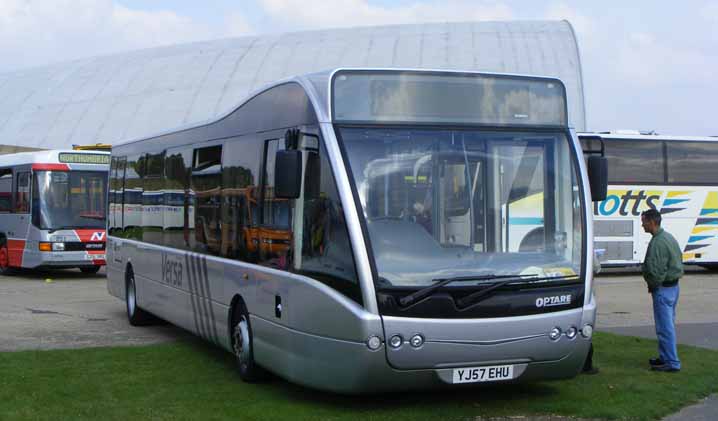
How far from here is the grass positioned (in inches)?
319

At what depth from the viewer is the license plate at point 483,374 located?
7.85 metres

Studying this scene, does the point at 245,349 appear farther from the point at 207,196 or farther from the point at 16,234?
the point at 16,234

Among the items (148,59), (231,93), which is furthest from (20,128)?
(231,93)

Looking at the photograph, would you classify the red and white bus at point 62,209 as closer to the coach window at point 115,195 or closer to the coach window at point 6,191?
the coach window at point 6,191

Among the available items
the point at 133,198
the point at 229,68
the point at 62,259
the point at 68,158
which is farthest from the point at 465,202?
the point at 229,68

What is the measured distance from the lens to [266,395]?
8930 mm

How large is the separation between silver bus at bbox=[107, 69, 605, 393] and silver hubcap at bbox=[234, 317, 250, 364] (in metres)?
0.08

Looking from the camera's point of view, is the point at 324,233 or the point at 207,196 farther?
the point at 207,196

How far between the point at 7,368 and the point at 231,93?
44.1m

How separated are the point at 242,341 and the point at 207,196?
6.69 feet

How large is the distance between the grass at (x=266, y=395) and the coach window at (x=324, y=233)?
108 cm

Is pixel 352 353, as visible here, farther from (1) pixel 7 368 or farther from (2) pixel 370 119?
(1) pixel 7 368

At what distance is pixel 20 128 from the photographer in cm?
6003

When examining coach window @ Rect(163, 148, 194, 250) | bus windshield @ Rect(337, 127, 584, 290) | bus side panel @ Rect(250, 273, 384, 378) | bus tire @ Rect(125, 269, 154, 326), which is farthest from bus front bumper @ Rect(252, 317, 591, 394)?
bus tire @ Rect(125, 269, 154, 326)
